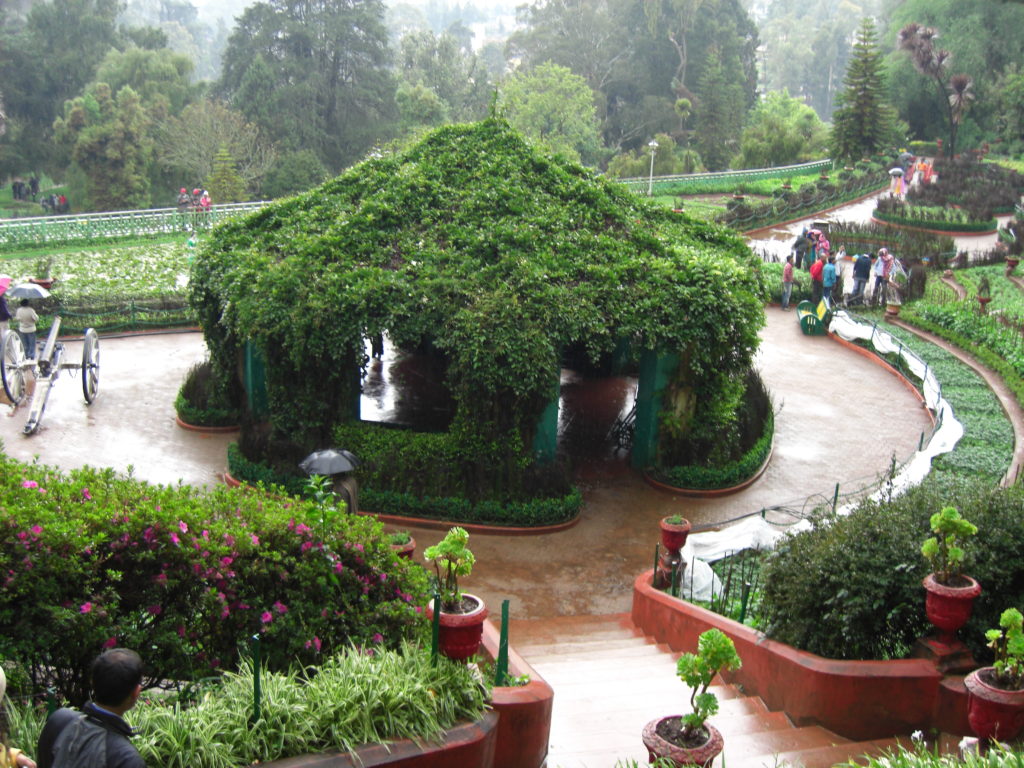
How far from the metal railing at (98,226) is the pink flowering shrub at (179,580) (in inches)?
943

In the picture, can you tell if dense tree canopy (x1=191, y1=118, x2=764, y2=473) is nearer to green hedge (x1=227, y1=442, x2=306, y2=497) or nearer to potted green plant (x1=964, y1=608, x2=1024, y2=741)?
green hedge (x1=227, y1=442, x2=306, y2=497)

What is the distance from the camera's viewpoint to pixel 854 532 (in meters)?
7.18

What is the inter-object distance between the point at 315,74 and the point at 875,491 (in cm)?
4673

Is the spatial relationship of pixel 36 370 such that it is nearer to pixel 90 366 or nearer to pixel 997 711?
pixel 90 366

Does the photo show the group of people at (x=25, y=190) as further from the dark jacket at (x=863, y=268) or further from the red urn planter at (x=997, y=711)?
the red urn planter at (x=997, y=711)

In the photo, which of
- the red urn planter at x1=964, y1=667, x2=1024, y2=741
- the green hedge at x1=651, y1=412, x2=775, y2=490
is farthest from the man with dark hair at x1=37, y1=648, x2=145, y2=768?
the green hedge at x1=651, y1=412, x2=775, y2=490

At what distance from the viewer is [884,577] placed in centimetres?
675

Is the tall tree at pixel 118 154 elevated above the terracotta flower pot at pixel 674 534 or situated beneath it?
elevated above

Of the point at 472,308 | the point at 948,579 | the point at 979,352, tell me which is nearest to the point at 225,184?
the point at 979,352

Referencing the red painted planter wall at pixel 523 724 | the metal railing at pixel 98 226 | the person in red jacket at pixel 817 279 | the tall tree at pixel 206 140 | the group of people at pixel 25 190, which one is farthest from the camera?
the group of people at pixel 25 190

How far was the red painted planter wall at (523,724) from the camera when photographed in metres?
5.54

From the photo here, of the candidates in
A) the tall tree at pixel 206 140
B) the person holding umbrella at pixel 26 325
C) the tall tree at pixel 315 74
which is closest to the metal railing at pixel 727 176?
the tall tree at pixel 315 74

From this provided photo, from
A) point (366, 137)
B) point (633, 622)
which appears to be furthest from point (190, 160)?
point (633, 622)

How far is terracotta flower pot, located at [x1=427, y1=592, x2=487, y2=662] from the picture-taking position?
541 cm
